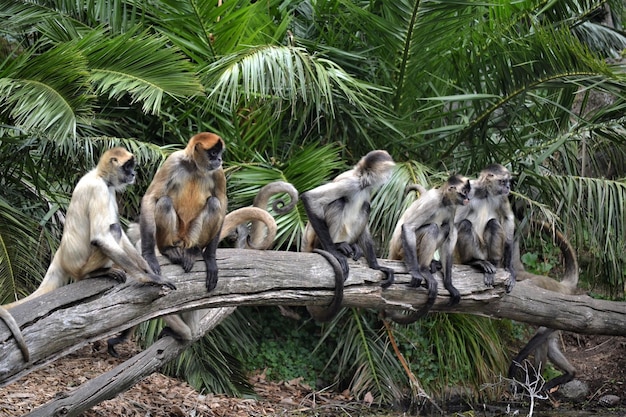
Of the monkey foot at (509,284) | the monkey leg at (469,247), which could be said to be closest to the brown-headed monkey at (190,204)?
the monkey leg at (469,247)

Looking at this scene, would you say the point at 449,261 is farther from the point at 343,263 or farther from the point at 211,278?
the point at 211,278

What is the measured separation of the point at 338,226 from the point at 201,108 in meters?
2.72

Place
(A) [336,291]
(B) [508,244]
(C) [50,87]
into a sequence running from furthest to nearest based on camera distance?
(B) [508,244] → (C) [50,87] → (A) [336,291]

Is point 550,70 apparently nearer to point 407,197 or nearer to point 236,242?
point 407,197

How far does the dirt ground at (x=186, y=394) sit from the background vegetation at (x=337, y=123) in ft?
1.09

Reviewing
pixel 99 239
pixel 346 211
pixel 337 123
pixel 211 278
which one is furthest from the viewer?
pixel 337 123

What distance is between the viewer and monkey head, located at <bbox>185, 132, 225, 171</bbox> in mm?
5984

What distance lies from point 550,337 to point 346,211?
3.59 meters

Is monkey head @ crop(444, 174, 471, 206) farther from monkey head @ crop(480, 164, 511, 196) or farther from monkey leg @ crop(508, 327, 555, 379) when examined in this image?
monkey leg @ crop(508, 327, 555, 379)

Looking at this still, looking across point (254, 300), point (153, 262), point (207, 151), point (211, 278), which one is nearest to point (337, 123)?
point (207, 151)

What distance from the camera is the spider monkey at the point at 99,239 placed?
205 inches

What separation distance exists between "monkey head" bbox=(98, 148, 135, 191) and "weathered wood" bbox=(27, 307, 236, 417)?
1556 millimetres

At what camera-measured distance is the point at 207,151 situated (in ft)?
19.6

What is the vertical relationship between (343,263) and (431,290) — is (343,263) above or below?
above
